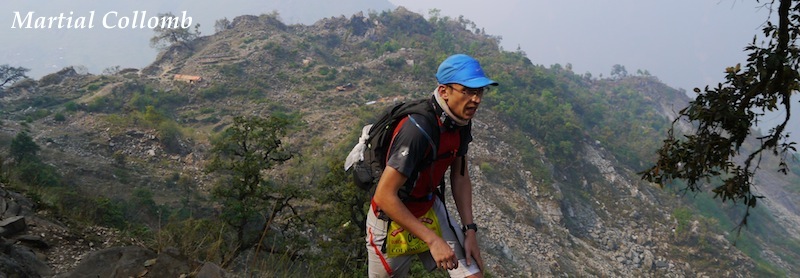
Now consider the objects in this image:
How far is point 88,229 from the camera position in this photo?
5746mm

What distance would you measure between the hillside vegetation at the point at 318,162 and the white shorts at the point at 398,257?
1086 mm

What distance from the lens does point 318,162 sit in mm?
23438

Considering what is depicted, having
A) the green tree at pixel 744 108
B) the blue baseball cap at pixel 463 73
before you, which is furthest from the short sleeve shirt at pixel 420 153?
the green tree at pixel 744 108

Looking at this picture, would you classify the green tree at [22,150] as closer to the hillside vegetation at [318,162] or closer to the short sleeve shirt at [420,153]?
the hillside vegetation at [318,162]

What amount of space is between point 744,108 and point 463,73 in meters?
2.56

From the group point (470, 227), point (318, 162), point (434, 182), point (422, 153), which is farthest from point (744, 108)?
point (318, 162)

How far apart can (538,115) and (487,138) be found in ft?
24.0

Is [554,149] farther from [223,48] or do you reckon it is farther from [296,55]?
[223,48]

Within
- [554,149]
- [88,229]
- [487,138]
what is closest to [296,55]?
[487,138]

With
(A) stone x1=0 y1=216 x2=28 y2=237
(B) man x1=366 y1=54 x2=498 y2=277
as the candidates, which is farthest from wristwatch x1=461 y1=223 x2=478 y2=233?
(A) stone x1=0 y1=216 x2=28 y2=237

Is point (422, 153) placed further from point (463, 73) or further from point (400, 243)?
point (400, 243)

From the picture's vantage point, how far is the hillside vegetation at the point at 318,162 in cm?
1026

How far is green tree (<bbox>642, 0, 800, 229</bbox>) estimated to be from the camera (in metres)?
3.05

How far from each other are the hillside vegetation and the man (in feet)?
3.99
